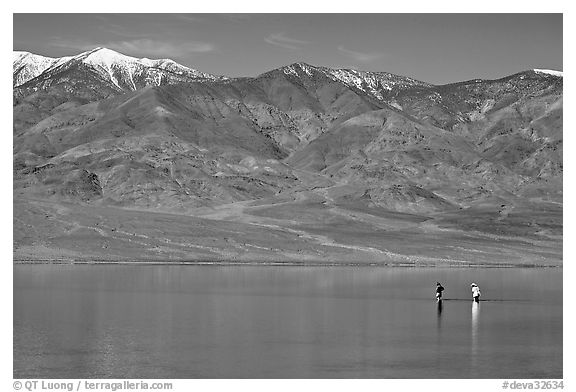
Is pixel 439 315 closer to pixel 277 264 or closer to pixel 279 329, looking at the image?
pixel 279 329

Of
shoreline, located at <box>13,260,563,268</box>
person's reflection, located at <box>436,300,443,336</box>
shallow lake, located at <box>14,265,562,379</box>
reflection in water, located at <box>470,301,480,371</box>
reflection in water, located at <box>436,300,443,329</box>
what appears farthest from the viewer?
shoreline, located at <box>13,260,563,268</box>

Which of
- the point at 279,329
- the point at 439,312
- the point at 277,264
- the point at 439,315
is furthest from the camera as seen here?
the point at 277,264

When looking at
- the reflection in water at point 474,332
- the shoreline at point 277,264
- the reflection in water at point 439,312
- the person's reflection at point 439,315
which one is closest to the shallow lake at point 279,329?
the reflection in water at point 474,332

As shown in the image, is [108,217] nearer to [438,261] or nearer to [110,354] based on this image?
[438,261]

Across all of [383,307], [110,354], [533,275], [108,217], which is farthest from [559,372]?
[108,217]

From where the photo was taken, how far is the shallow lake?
44.6m

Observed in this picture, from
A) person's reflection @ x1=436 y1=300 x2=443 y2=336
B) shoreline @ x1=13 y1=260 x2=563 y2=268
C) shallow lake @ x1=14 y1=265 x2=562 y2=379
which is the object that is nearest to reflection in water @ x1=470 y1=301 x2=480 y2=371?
shallow lake @ x1=14 y1=265 x2=562 y2=379

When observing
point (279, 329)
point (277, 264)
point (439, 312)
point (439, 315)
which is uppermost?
point (277, 264)

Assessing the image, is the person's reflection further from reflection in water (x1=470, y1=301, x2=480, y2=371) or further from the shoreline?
the shoreline

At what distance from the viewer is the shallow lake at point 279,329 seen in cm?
4456

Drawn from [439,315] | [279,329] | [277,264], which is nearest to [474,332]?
[439,315]

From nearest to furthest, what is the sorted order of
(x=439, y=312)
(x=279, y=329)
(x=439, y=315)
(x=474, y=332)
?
(x=279, y=329) < (x=474, y=332) < (x=439, y=315) < (x=439, y=312)

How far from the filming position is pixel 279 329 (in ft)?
188
